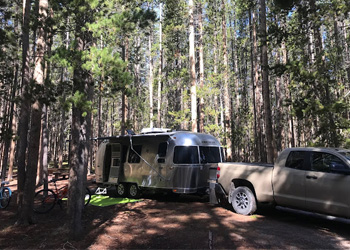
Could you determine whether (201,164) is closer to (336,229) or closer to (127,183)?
(127,183)

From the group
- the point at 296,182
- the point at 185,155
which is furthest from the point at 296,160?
the point at 185,155

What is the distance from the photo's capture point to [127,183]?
11.4m

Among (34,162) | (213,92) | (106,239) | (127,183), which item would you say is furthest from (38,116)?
(213,92)

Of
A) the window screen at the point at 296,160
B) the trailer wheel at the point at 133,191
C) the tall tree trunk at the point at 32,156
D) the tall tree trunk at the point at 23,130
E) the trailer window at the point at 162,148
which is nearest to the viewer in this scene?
the window screen at the point at 296,160

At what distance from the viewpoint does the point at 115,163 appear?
1223cm

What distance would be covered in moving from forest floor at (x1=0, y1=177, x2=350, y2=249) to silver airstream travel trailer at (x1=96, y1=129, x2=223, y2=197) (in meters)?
1.34

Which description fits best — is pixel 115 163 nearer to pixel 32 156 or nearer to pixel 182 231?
pixel 32 156

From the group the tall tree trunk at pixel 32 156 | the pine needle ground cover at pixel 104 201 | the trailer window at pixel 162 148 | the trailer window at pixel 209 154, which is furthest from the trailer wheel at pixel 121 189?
the tall tree trunk at pixel 32 156

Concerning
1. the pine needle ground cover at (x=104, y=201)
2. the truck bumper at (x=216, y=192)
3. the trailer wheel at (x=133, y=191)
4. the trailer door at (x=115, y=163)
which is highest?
the trailer door at (x=115, y=163)

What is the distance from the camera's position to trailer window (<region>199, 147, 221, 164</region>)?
9.91m

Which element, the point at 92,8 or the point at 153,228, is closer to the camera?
the point at 92,8

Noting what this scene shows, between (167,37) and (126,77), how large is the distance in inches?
927

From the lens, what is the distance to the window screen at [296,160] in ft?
21.3

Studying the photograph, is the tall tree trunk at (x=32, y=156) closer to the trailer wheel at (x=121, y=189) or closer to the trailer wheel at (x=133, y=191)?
the trailer wheel at (x=133, y=191)
